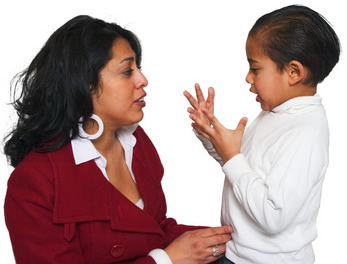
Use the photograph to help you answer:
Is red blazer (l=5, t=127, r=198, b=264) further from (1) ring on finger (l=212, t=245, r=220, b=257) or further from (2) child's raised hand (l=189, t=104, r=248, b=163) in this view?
(2) child's raised hand (l=189, t=104, r=248, b=163)

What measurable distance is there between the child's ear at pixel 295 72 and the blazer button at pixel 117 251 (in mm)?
867

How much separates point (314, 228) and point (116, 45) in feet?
3.16

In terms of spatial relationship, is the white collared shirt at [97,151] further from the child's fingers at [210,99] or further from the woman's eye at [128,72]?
the child's fingers at [210,99]

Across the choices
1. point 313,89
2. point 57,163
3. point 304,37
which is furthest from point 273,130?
point 57,163

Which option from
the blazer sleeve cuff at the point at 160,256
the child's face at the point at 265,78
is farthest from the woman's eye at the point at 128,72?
the blazer sleeve cuff at the point at 160,256

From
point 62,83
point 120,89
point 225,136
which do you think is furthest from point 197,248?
point 62,83

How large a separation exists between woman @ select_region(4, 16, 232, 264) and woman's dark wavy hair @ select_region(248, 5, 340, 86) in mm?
505

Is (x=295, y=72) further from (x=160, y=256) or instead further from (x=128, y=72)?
(x=160, y=256)

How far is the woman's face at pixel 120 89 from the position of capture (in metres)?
1.85

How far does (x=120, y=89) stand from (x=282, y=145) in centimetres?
62

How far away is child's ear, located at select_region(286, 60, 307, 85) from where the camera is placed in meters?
1.68

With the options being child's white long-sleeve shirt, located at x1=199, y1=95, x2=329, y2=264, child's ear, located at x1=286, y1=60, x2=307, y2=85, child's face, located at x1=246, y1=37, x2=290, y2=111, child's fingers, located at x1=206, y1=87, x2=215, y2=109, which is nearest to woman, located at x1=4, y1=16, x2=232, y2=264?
child's white long-sleeve shirt, located at x1=199, y1=95, x2=329, y2=264

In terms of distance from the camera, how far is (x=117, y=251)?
6.28ft

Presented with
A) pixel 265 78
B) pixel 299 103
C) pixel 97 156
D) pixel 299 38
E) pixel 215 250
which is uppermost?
pixel 299 38
